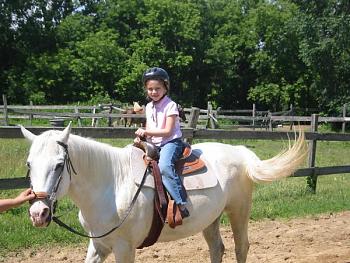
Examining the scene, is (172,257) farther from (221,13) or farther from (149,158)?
(221,13)

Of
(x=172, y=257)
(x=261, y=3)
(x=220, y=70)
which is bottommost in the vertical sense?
(x=172, y=257)

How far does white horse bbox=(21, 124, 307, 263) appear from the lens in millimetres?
3408

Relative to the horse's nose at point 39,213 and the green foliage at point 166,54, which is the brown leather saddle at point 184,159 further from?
the green foliage at point 166,54

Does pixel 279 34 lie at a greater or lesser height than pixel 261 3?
lesser

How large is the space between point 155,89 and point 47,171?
134 cm

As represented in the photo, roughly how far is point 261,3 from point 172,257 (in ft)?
137

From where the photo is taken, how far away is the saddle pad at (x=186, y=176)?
409 cm

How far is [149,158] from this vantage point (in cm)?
420

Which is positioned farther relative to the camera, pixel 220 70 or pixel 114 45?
pixel 220 70

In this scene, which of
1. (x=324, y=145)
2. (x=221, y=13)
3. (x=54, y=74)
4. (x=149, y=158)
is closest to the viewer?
(x=149, y=158)

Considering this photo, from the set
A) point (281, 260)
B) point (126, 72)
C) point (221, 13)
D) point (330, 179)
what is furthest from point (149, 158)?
point (221, 13)

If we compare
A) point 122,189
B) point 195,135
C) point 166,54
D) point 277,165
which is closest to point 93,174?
point 122,189

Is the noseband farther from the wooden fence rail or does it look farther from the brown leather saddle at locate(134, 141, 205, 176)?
the wooden fence rail

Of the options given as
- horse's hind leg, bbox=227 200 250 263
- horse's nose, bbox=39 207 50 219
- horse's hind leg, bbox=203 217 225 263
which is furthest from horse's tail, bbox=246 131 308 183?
horse's nose, bbox=39 207 50 219
